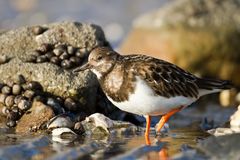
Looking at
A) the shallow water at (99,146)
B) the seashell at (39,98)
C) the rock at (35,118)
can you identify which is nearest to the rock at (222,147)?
the shallow water at (99,146)

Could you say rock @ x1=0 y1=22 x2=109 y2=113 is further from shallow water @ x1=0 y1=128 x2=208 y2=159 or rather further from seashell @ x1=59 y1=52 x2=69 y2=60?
shallow water @ x1=0 y1=128 x2=208 y2=159

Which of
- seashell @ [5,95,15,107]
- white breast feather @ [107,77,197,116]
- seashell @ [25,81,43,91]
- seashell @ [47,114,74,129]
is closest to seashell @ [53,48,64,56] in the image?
seashell @ [25,81,43,91]

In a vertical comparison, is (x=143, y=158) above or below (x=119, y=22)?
below

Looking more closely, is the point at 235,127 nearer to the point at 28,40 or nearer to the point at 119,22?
the point at 28,40

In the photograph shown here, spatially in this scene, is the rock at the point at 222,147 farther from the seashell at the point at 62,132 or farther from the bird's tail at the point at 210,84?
the seashell at the point at 62,132

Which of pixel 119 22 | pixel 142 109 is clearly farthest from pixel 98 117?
pixel 119 22

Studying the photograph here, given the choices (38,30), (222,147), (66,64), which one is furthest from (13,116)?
(222,147)
